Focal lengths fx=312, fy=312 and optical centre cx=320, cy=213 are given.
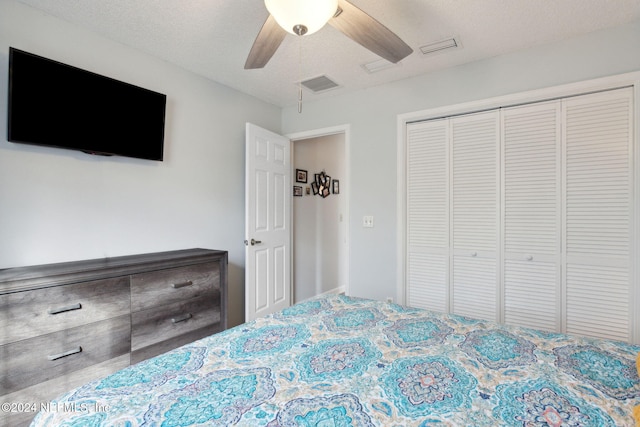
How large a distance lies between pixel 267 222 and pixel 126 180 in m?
1.34

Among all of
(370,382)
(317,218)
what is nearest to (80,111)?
(370,382)

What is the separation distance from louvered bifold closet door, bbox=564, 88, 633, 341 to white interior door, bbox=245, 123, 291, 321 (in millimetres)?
2501

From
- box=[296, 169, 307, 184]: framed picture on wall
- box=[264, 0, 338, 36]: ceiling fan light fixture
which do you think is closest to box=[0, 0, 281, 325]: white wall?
box=[296, 169, 307, 184]: framed picture on wall

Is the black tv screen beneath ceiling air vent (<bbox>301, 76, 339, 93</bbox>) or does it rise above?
beneath

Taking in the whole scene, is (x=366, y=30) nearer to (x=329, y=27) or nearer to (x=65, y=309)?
(x=329, y=27)

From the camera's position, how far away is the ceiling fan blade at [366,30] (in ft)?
4.81

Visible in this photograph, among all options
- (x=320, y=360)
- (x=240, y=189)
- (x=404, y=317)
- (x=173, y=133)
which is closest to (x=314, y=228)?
(x=240, y=189)

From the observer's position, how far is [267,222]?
3.24 metres

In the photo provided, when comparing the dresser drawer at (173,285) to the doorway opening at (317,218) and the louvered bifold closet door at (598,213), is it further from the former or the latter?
the louvered bifold closet door at (598,213)

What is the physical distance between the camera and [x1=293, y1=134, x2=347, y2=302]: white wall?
13.2 ft

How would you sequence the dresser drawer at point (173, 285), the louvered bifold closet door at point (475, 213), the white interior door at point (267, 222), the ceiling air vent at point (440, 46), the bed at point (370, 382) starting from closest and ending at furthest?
the bed at point (370, 382), the dresser drawer at point (173, 285), the ceiling air vent at point (440, 46), the louvered bifold closet door at point (475, 213), the white interior door at point (267, 222)

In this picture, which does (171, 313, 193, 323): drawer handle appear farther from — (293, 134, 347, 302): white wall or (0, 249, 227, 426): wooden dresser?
(293, 134, 347, 302): white wall

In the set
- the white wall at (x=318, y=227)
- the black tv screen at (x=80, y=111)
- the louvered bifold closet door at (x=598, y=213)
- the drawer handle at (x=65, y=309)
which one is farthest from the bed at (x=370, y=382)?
the white wall at (x=318, y=227)

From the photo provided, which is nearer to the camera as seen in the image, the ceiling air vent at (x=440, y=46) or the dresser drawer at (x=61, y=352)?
the dresser drawer at (x=61, y=352)
